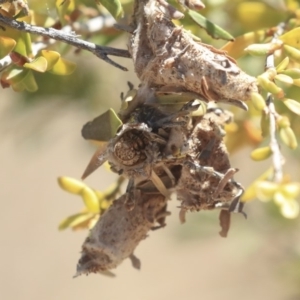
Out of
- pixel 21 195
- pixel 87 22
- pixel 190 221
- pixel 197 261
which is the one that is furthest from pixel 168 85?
pixel 21 195

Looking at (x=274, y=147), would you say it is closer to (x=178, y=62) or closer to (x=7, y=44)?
(x=178, y=62)

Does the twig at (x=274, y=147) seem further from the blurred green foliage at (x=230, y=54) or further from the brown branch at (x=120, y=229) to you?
the brown branch at (x=120, y=229)

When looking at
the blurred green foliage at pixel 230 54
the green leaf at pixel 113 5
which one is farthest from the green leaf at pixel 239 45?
the green leaf at pixel 113 5

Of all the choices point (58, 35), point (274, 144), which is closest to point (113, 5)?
point (58, 35)

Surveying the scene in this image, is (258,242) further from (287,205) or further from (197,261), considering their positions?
(197,261)

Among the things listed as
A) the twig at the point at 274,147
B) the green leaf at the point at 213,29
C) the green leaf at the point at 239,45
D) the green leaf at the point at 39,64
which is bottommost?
the green leaf at the point at 239,45
